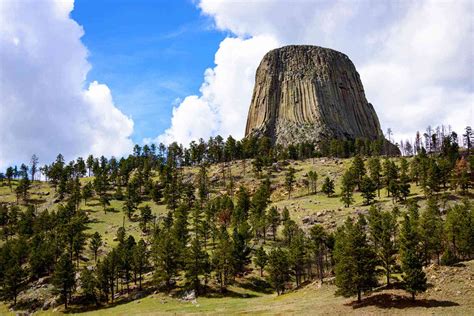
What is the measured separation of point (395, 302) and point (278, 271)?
105ft

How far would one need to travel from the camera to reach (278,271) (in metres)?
94.5

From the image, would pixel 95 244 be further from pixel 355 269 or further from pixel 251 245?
pixel 355 269

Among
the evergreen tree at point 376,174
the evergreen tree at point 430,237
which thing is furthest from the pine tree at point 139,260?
the evergreen tree at point 376,174

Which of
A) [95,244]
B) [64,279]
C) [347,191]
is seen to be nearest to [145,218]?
[95,244]

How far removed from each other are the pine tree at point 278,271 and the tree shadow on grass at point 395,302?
26.0 metres

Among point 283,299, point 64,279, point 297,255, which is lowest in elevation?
point 283,299

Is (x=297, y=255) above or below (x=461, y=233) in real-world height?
below

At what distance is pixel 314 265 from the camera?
116 meters

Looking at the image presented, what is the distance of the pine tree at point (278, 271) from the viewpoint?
94.4 metres

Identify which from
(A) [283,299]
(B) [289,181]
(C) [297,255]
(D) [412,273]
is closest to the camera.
→ (D) [412,273]

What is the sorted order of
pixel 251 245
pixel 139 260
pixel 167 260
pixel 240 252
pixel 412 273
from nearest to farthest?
pixel 412 273, pixel 167 260, pixel 139 260, pixel 240 252, pixel 251 245

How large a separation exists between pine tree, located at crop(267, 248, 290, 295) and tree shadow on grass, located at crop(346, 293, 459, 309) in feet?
85.2

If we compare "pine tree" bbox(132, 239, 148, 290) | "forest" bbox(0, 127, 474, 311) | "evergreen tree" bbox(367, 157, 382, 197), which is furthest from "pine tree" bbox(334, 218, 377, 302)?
"evergreen tree" bbox(367, 157, 382, 197)

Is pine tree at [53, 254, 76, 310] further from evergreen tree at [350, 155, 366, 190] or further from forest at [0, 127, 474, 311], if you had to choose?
evergreen tree at [350, 155, 366, 190]
